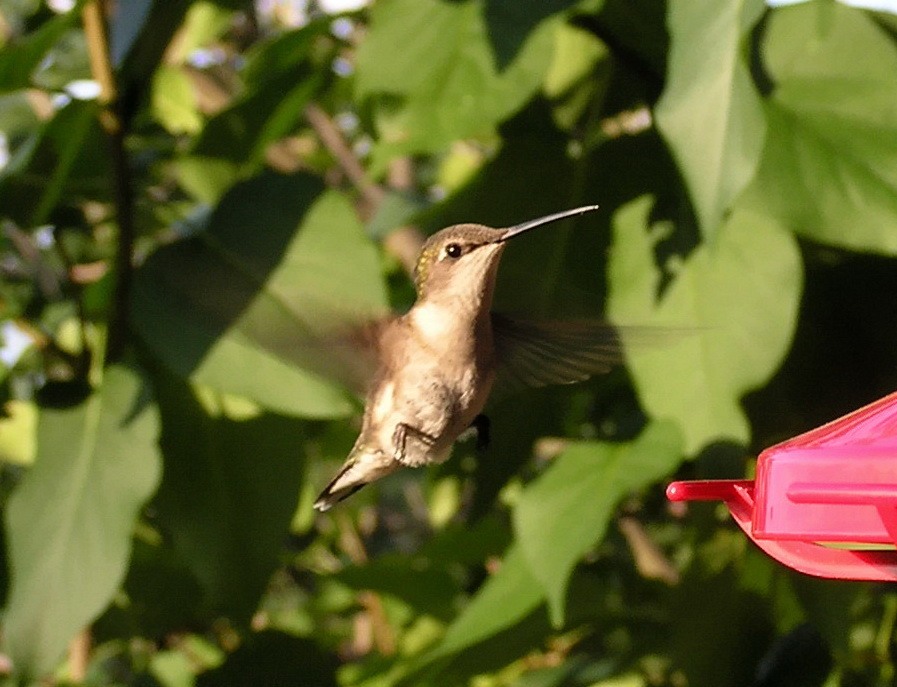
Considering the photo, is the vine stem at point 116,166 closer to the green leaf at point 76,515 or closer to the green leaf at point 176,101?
the green leaf at point 76,515

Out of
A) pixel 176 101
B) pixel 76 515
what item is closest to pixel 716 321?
pixel 76 515

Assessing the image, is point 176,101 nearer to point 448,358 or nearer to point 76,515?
point 76,515

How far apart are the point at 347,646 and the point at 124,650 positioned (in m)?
0.93

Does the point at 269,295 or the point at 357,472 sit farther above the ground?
the point at 269,295

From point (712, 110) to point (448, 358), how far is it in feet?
1.46

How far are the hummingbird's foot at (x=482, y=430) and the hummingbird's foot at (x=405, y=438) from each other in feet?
0.29

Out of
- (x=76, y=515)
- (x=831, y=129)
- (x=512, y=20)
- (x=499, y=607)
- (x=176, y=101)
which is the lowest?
(x=499, y=607)

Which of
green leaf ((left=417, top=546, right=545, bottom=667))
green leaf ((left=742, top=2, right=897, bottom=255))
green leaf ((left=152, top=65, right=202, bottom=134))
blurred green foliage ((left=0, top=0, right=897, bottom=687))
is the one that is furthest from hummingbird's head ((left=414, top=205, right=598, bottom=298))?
green leaf ((left=152, top=65, right=202, bottom=134))

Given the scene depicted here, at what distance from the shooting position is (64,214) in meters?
1.70

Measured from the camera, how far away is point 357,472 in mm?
1323

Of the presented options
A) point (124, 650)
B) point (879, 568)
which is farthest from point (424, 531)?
point (879, 568)

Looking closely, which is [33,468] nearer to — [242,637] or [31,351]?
[242,637]

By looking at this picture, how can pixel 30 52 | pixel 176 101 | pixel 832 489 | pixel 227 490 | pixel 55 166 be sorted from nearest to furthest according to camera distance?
pixel 832 489
pixel 30 52
pixel 227 490
pixel 55 166
pixel 176 101

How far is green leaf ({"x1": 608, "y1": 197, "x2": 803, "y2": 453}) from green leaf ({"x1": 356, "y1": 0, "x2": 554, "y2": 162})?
10.0 inches
